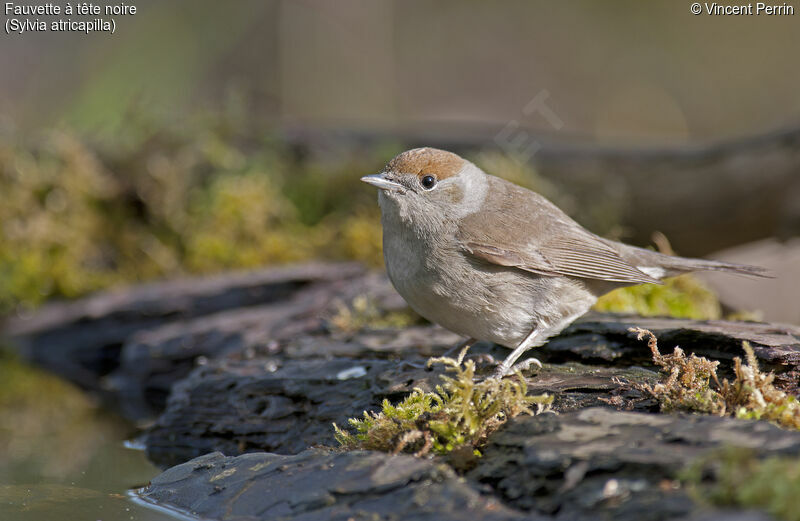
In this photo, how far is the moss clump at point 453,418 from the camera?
10.7 feet

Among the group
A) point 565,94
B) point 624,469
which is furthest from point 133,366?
point 565,94

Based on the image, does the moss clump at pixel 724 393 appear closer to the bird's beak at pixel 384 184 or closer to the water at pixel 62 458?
the bird's beak at pixel 384 184

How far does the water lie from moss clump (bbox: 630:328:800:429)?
2332mm

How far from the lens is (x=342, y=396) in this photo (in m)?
4.39

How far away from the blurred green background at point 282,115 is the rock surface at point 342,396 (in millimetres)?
610

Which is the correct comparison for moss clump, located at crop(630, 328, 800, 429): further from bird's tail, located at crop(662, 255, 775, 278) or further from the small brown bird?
bird's tail, located at crop(662, 255, 775, 278)

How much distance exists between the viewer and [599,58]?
16.1 meters

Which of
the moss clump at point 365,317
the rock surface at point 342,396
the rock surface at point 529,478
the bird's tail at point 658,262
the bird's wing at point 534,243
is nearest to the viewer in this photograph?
the rock surface at point 529,478

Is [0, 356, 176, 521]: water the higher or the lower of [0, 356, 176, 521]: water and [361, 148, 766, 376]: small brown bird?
the lower

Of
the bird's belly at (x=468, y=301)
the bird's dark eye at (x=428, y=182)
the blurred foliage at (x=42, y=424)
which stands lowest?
the blurred foliage at (x=42, y=424)

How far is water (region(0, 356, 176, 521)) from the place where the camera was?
3.66 meters

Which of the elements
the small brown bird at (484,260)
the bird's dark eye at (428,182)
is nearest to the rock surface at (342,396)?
the small brown bird at (484,260)

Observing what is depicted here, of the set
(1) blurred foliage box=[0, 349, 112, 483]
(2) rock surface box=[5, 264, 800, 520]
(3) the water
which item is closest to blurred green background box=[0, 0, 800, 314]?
(2) rock surface box=[5, 264, 800, 520]

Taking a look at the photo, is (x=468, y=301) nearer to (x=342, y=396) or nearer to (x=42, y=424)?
(x=342, y=396)
